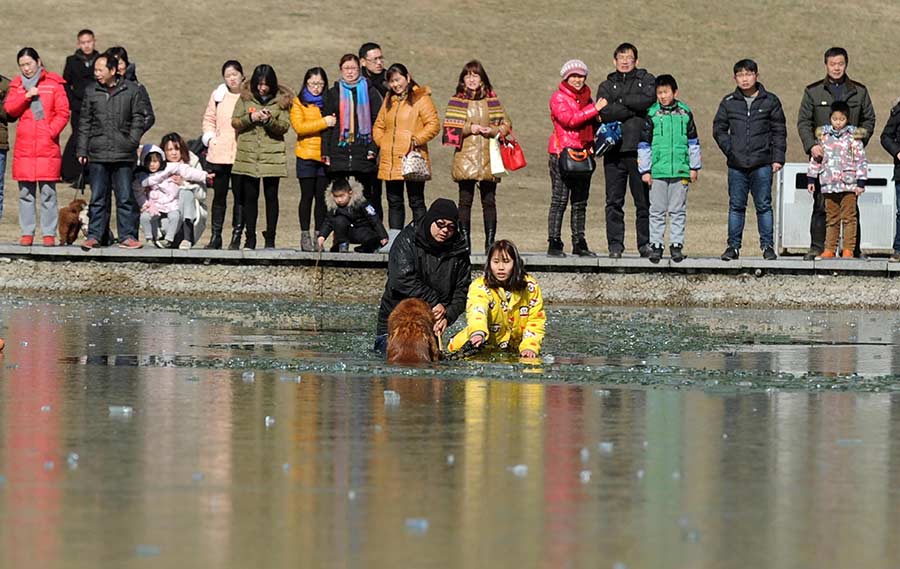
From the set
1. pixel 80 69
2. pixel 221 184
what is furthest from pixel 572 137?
pixel 80 69

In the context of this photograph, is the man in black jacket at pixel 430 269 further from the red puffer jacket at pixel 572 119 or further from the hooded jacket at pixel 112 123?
the hooded jacket at pixel 112 123

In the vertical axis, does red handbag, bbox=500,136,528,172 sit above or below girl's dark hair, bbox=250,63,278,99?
below

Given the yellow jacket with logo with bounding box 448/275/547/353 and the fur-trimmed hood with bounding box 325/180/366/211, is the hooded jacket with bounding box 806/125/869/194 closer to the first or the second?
the fur-trimmed hood with bounding box 325/180/366/211

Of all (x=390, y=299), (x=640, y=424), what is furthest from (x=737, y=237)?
(x=640, y=424)

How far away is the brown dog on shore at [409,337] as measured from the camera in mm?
13547

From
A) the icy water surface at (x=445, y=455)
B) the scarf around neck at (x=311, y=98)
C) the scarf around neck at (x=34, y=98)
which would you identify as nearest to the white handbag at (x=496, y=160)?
the scarf around neck at (x=311, y=98)

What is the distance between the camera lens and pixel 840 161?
21016mm

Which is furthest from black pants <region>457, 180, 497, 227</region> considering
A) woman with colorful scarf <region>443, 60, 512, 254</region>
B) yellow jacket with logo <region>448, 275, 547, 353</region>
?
yellow jacket with logo <region>448, 275, 547, 353</region>

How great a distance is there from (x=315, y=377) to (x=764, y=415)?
316 centimetres

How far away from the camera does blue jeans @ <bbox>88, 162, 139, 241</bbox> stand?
2161cm

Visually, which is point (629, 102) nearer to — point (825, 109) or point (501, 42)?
point (825, 109)

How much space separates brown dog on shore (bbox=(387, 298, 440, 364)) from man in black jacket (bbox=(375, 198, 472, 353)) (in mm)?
579

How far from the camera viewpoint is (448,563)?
6.82 meters

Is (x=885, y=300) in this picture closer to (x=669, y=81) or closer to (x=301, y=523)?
(x=669, y=81)
